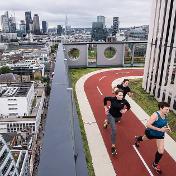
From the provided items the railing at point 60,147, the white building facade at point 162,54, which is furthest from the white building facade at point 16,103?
the railing at point 60,147

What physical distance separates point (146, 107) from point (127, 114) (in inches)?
68.6

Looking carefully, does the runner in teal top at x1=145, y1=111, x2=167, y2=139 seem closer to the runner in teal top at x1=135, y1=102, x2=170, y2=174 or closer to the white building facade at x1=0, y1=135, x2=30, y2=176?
the runner in teal top at x1=135, y1=102, x2=170, y2=174

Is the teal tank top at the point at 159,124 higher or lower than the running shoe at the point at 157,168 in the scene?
higher

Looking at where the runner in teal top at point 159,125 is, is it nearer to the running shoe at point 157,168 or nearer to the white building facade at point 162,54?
the running shoe at point 157,168

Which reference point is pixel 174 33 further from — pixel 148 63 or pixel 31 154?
pixel 31 154

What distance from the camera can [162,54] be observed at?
541 inches

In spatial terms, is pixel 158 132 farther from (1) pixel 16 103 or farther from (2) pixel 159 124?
(1) pixel 16 103

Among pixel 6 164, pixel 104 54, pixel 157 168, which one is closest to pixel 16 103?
pixel 6 164

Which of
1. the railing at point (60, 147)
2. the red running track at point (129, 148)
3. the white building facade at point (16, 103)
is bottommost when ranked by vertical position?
the white building facade at point (16, 103)

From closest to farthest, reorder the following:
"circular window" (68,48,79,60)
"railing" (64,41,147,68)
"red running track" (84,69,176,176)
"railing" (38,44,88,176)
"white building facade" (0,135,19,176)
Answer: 1. "railing" (38,44,88,176)
2. "red running track" (84,69,176,176)
3. "railing" (64,41,147,68)
4. "circular window" (68,48,79,60)
5. "white building facade" (0,135,19,176)

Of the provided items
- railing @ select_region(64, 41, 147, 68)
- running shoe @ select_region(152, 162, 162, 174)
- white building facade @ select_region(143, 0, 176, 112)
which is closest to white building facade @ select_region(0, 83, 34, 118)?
railing @ select_region(64, 41, 147, 68)

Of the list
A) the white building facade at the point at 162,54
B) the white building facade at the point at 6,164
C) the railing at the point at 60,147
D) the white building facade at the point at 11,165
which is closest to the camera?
the railing at the point at 60,147

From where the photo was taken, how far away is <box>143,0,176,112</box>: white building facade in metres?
12.7

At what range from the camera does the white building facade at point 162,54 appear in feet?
41.6
